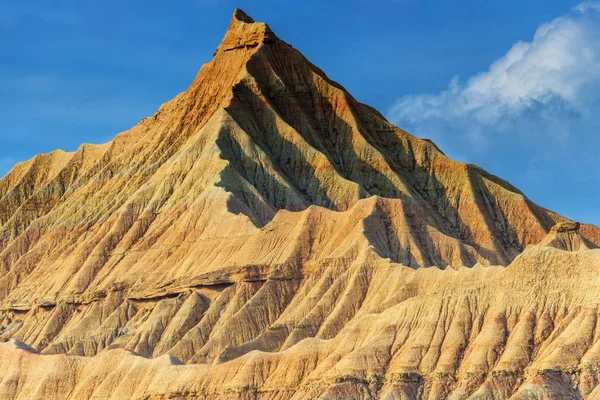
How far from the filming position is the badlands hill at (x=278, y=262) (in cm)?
11188

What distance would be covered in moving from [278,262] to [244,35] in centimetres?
4584

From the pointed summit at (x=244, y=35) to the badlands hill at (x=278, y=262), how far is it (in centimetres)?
23

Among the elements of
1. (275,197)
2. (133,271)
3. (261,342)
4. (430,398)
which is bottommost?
(430,398)

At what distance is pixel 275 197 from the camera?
164 m

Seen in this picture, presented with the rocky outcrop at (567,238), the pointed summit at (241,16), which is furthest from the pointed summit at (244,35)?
the rocky outcrop at (567,238)

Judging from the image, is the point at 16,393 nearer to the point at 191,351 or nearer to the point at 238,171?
the point at 191,351

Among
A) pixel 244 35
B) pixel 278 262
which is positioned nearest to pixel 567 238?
pixel 278 262

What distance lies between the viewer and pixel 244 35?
7298 inches

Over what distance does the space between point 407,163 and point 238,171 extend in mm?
20052

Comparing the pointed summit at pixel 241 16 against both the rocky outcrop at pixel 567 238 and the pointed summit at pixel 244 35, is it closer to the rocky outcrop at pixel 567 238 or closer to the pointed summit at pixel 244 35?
the pointed summit at pixel 244 35

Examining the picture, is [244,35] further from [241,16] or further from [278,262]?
[278,262]

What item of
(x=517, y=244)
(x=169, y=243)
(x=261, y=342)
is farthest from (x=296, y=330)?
(x=517, y=244)

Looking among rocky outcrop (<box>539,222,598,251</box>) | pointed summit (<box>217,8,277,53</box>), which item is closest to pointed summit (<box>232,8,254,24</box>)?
pointed summit (<box>217,8,277,53</box>)

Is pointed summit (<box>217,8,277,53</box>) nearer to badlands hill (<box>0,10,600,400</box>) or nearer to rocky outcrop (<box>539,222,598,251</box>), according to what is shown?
badlands hill (<box>0,10,600,400</box>)
